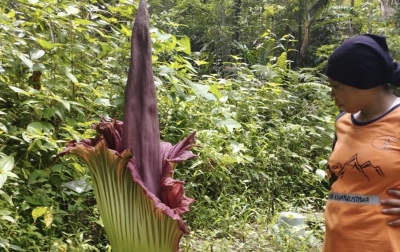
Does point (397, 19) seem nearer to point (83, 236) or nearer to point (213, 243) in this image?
point (213, 243)

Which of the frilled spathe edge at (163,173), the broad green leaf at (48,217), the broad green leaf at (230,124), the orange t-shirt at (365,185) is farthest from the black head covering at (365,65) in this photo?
the broad green leaf at (230,124)

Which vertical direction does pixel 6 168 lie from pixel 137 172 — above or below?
below

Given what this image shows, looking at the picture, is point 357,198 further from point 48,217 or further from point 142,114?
point 48,217

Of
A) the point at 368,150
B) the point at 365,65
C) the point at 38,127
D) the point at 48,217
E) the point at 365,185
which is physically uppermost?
the point at 365,65

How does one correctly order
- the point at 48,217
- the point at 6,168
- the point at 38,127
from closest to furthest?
1. the point at 6,168
2. the point at 48,217
3. the point at 38,127

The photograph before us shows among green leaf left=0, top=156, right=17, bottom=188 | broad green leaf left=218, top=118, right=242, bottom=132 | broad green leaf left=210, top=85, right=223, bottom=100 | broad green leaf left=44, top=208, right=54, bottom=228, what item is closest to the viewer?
green leaf left=0, top=156, right=17, bottom=188

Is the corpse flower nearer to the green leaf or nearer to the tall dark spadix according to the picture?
the tall dark spadix

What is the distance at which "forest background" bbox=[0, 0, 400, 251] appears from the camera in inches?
72.7

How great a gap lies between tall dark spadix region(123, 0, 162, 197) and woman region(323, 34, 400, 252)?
595 millimetres

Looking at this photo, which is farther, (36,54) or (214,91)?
(214,91)

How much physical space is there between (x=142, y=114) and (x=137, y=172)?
0.12m

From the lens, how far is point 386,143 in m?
1.07

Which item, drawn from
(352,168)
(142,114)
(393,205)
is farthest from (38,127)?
(393,205)

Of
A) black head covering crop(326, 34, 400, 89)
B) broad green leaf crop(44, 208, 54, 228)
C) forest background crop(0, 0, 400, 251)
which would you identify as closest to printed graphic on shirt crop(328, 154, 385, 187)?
black head covering crop(326, 34, 400, 89)
